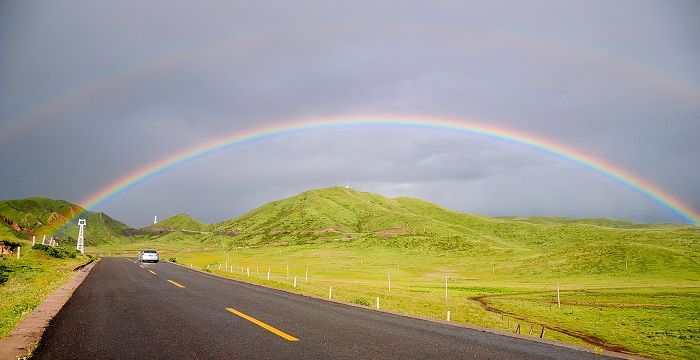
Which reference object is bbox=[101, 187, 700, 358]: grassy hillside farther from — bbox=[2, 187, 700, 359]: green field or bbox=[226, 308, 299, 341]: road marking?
bbox=[226, 308, 299, 341]: road marking

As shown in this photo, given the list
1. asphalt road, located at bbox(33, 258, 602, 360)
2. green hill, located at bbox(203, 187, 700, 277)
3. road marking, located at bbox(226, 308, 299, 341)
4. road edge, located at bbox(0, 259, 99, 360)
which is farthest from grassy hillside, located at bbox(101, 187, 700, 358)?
road edge, located at bbox(0, 259, 99, 360)

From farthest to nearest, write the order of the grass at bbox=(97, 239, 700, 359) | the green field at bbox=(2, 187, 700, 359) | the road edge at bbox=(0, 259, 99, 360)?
the green field at bbox=(2, 187, 700, 359) < the grass at bbox=(97, 239, 700, 359) < the road edge at bbox=(0, 259, 99, 360)

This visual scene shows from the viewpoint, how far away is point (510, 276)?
79.8 m

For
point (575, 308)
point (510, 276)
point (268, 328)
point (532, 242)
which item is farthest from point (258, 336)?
point (532, 242)

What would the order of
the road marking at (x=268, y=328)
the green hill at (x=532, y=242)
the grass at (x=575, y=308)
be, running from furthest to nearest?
the green hill at (x=532, y=242), the grass at (x=575, y=308), the road marking at (x=268, y=328)

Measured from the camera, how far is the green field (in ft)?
95.7

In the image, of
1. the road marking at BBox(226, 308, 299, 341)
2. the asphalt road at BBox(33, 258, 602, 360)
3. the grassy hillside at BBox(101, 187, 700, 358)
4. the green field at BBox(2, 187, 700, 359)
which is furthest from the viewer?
the grassy hillside at BBox(101, 187, 700, 358)

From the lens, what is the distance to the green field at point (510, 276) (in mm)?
29172

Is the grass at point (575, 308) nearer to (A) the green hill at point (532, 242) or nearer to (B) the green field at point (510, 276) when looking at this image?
(B) the green field at point (510, 276)

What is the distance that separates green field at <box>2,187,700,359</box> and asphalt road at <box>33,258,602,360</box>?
10781 millimetres

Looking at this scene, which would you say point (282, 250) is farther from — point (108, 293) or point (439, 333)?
point (439, 333)

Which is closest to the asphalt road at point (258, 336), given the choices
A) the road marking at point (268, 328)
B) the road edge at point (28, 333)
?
the road marking at point (268, 328)

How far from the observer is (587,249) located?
91188mm

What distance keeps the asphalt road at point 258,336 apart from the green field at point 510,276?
10.8 m
